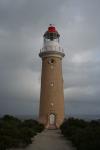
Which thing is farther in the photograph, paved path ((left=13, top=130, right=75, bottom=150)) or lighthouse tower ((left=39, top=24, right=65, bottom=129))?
lighthouse tower ((left=39, top=24, right=65, bottom=129))

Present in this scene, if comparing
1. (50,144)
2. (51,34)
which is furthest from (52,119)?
(50,144)

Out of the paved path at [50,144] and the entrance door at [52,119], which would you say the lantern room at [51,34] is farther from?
the paved path at [50,144]

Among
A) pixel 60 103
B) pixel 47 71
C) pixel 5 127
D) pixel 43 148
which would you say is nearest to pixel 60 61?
pixel 47 71

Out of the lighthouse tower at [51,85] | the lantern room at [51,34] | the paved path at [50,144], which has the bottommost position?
the paved path at [50,144]

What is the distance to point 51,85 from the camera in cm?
3275

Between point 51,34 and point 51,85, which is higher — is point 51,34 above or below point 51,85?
above

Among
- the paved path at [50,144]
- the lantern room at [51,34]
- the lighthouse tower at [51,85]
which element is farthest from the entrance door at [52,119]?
the paved path at [50,144]

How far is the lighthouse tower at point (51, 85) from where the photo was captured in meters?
32.7

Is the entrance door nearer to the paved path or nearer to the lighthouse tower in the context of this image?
the lighthouse tower

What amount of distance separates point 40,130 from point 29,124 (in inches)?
53.7

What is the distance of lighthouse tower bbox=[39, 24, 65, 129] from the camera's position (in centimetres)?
3266

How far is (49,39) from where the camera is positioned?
3400 centimetres

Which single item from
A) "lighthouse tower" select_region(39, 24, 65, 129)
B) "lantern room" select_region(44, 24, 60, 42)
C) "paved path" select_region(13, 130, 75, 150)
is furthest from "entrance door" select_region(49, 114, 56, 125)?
"paved path" select_region(13, 130, 75, 150)

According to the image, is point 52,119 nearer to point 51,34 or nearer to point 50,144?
point 51,34
